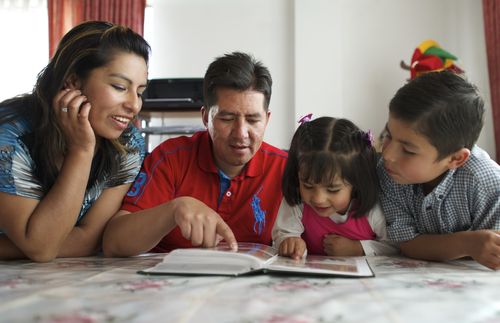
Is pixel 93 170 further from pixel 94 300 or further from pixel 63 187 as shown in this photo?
pixel 94 300

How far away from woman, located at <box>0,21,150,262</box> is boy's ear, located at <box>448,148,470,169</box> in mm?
858

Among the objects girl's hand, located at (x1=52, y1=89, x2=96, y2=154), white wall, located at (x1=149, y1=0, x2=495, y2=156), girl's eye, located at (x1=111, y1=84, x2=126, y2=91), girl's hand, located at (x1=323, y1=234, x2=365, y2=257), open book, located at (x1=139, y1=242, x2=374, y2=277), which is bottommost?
girl's hand, located at (x1=323, y1=234, x2=365, y2=257)

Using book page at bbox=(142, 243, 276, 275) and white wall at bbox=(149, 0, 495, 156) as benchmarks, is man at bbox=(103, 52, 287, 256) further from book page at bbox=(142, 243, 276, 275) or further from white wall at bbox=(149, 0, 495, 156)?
white wall at bbox=(149, 0, 495, 156)

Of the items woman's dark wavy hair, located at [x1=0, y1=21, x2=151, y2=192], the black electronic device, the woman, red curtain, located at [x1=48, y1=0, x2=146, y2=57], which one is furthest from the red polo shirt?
red curtain, located at [x1=48, y1=0, x2=146, y2=57]

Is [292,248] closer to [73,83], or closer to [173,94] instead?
[73,83]

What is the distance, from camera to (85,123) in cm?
113

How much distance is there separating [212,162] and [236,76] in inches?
11.4

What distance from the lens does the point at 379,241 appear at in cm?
134

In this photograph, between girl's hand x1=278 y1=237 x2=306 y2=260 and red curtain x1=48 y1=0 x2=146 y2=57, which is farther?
red curtain x1=48 y1=0 x2=146 y2=57

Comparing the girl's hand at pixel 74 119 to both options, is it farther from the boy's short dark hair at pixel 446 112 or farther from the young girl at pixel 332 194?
the boy's short dark hair at pixel 446 112

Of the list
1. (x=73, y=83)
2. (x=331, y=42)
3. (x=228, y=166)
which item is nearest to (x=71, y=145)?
(x=73, y=83)

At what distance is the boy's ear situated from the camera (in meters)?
1.16

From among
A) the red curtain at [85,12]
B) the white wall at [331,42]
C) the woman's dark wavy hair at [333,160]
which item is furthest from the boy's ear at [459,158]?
the red curtain at [85,12]

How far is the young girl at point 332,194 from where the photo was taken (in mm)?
1301
